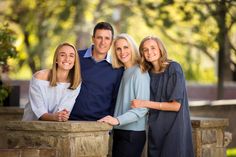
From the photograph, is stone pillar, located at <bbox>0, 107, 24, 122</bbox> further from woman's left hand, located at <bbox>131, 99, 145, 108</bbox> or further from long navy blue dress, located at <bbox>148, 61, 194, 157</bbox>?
woman's left hand, located at <bbox>131, 99, 145, 108</bbox>

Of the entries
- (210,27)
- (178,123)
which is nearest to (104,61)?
(178,123)

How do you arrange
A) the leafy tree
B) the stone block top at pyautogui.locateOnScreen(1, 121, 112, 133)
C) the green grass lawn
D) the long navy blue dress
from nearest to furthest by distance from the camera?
1. the stone block top at pyautogui.locateOnScreen(1, 121, 112, 133)
2. the long navy blue dress
3. the green grass lawn
4. the leafy tree

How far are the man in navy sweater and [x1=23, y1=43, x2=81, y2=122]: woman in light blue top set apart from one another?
13cm

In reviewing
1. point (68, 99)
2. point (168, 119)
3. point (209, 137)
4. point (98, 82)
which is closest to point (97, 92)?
point (98, 82)

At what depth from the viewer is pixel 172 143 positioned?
235 inches

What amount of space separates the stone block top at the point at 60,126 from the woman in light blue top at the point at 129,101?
18 cm

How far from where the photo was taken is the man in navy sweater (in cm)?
598

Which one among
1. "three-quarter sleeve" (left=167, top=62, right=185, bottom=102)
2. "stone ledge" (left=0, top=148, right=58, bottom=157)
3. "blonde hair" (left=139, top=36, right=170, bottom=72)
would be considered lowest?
"stone ledge" (left=0, top=148, right=58, bottom=157)

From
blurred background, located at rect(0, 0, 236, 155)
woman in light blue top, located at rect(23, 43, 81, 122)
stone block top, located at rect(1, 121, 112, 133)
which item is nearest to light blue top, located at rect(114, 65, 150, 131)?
stone block top, located at rect(1, 121, 112, 133)

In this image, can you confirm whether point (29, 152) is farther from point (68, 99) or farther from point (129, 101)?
point (129, 101)

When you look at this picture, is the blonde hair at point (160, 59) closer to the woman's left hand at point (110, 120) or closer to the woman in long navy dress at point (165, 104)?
the woman in long navy dress at point (165, 104)

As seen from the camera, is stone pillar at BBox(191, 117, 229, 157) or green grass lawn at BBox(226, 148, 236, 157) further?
green grass lawn at BBox(226, 148, 236, 157)

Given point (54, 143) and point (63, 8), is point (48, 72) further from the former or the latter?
point (63, 8)

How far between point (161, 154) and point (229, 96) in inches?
490
